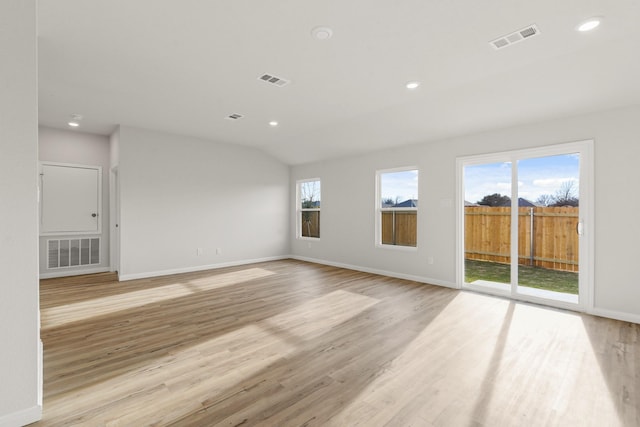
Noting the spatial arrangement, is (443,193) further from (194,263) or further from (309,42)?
(194,263)

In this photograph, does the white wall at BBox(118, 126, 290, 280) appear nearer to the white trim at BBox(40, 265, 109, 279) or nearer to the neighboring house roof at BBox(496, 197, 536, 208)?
the white trim at BBox(40, 265, 109, 279)

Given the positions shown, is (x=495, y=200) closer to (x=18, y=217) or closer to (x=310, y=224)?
(x=310, y=224)

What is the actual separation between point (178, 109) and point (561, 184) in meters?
5.44

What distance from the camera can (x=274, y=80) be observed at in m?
3.45

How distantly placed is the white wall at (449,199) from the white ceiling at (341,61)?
0.83 ft

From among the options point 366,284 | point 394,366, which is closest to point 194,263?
point 366,284

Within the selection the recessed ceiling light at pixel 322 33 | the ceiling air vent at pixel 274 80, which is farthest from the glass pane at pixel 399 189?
the recessed ceiling light at pixel 322 33

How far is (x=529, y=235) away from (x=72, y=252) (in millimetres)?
7799

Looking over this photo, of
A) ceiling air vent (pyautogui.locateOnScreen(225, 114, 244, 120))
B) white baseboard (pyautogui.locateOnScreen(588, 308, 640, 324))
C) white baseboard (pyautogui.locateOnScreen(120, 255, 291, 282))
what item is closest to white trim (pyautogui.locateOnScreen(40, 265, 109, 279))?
white baseboard (pyautogui.locateOnScreen(120, 255, 291, 282))

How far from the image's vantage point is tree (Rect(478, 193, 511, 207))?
439 centimetres

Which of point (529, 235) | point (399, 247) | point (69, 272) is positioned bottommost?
point (69, 272)

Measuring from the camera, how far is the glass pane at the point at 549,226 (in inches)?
151

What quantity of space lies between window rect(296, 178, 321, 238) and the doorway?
3.50 meters

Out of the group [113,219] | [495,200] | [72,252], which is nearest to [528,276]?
[495,200]
